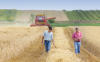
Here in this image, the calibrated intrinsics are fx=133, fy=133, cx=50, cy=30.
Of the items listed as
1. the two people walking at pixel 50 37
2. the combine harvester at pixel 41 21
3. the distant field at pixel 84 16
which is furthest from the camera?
the distant field at pixel 84 16

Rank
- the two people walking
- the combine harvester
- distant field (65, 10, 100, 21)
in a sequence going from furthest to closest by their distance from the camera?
distant field (65, 10, 100, 21)
the combine harvester
the two people walking

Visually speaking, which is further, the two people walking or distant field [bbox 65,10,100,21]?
distant field [bbox 65,10,100,21]

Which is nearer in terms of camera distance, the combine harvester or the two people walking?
the two people walking

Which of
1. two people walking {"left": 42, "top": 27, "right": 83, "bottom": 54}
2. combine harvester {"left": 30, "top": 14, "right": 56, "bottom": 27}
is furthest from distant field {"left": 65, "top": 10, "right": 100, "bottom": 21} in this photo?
two people walking {"left": 42, "top": 27, "right": 83, "bottom": 54}

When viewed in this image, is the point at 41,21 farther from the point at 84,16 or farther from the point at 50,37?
the point at 84,16

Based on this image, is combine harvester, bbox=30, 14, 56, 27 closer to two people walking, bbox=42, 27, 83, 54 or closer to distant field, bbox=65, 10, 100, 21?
two people walking, bbox=42, 27, 83, 54

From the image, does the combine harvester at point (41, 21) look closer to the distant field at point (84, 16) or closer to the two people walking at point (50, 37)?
the two people walking at point (50, 37)

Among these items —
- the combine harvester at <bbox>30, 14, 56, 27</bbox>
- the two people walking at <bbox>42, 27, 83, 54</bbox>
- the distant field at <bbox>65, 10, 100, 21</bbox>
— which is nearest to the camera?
the two people walking at <bbox>42, 27, 83, 54</bbox>

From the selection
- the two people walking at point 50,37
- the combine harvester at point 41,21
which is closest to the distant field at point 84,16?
the combine harvester at point 41,21

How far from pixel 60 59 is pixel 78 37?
7.30ft

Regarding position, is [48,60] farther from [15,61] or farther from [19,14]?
[19,14]

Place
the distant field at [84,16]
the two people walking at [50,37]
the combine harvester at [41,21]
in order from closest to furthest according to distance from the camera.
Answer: the two people walking at [50,37] < the combine harvester at [41,21] < the distant field at [84,16]

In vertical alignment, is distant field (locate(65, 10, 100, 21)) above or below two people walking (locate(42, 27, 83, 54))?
above

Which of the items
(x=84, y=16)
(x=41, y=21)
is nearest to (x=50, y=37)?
(x=41, y=21)
